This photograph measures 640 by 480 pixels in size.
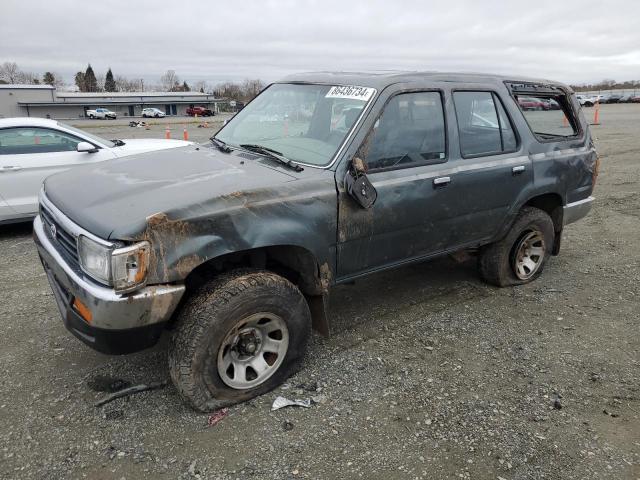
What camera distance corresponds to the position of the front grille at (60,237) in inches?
111

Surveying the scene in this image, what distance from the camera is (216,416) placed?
2971 mm

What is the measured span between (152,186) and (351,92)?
1.56 m

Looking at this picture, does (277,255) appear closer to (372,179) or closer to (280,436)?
(372,179)

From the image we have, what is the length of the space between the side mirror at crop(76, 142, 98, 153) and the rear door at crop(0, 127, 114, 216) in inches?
6.1

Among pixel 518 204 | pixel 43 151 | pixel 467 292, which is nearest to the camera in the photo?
pixel 518 204

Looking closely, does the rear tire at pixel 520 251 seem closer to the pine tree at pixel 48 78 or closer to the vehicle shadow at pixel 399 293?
the vehicle shadow at pixel 399 293

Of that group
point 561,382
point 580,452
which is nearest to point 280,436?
point 580,452

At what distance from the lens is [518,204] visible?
172 inches

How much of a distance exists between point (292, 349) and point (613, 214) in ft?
21.2

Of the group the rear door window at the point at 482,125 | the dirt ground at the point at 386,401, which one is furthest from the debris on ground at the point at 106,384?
the rear door window at the point at 482,125

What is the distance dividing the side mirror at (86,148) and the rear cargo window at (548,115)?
5.26 metres

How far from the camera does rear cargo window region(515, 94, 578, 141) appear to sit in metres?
4.51

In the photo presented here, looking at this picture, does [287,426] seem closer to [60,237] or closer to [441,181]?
[60,237]

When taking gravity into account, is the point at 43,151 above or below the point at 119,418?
above
